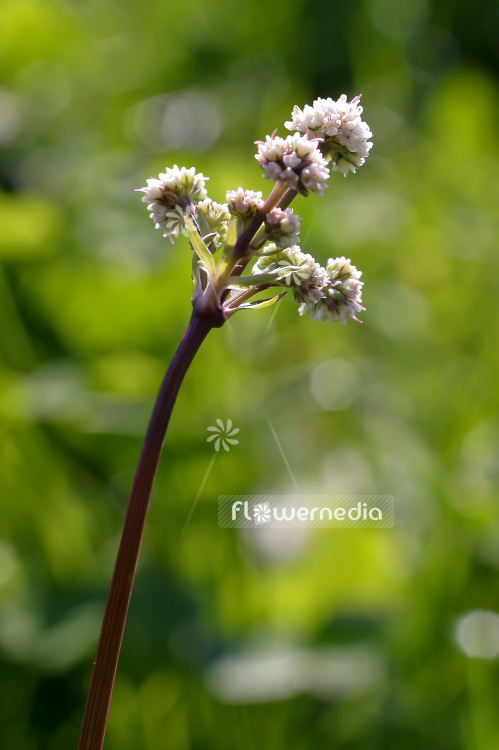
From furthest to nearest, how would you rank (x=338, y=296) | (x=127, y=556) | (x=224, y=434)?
1. (x=224, y=434)
2. (x=338, y=296)
3. (x=127, y=556)

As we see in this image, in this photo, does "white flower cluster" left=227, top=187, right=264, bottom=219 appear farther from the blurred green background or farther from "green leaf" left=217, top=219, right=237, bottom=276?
the blurred green background

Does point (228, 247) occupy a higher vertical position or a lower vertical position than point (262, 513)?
lower


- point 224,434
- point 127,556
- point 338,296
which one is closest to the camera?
point 127,556

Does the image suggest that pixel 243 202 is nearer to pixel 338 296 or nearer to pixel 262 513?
pixel 338 296

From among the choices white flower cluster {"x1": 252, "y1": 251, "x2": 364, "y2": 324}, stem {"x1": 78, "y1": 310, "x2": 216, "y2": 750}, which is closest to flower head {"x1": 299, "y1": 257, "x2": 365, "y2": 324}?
white flower cluster {"x1": 252, "y1": 251, "x2": 364, "y2": 324}

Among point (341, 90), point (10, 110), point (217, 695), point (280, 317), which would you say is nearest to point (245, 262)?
point (217, 695)

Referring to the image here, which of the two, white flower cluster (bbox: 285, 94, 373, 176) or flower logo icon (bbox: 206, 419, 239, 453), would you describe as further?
flower logo icon (bbox: 206, 419, 239, 453)

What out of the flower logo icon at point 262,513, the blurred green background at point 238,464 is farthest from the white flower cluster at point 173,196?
the flower logo icon at point 262,513

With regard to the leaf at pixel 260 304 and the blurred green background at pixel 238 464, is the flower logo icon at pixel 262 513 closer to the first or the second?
the blurred green background at pixel 238 464

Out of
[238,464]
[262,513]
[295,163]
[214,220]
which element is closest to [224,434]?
[238,464]
